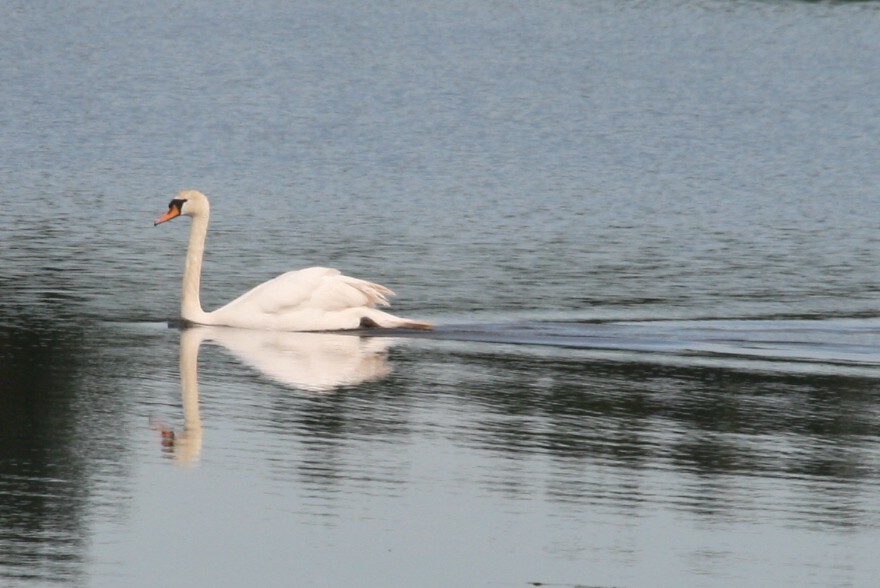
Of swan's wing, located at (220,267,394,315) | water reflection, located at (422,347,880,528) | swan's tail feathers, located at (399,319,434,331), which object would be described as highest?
swan's wing, located at (220,267,394,315)

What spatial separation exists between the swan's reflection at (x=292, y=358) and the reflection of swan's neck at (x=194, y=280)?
13 centimetres

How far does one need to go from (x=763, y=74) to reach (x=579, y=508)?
3341cm

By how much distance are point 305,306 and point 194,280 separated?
3.12ft

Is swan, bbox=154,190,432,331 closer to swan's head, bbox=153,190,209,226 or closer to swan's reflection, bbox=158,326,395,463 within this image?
swan's reflection, bbox=158,326,395,463

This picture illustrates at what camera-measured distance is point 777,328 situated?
1548 centimetres

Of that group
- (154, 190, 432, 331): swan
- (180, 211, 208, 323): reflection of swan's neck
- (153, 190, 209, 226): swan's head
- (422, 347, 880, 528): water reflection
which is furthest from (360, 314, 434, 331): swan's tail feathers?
(153, 190, 209, 226): swan's head

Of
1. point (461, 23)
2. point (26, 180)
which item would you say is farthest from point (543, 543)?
point (461, 23)

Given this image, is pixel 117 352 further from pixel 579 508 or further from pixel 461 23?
pixel 461 23

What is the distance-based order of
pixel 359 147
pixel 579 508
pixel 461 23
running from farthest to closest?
1. pixel 461 23
2. pixel 359 147
3. pixel 579 508

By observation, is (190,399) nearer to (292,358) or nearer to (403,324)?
(292,358)

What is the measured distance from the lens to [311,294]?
49.2ft

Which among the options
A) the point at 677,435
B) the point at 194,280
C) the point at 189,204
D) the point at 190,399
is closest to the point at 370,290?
the point at 194,280

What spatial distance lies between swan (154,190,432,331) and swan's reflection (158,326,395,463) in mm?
84

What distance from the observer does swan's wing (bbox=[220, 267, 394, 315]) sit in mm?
14914
